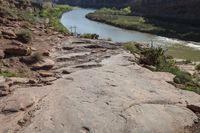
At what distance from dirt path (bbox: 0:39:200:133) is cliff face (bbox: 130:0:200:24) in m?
92.5

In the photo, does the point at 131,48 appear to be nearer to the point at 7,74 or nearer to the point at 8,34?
the point at 8,34

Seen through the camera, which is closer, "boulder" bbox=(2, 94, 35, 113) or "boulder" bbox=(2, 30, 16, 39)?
"boulder" bbox=(2, 94, 35, 113)

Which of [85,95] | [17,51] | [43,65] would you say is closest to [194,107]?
[85,95]

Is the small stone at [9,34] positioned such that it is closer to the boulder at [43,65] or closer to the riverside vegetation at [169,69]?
the boulder at [43,65]

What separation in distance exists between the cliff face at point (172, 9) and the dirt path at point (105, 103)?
303 feet

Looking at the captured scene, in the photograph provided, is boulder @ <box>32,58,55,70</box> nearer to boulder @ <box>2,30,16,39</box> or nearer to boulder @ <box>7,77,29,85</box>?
boulder @ <box>7,77,29,85</box>

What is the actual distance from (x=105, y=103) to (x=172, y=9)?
121 m

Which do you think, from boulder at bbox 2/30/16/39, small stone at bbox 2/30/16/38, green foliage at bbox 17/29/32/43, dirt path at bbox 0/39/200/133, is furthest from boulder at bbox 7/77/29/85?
green foliage at bbox 17/29/32/43

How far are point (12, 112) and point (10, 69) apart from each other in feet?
20.1

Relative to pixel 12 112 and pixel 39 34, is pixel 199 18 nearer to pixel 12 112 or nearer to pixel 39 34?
pixel 39 34

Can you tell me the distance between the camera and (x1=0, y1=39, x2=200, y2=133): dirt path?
54.5ft

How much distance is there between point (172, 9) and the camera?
135500 mm

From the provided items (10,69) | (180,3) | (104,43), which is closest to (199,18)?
(180,3)

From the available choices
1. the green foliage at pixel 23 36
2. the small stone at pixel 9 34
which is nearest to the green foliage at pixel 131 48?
the green foliage at pixel 23 36
